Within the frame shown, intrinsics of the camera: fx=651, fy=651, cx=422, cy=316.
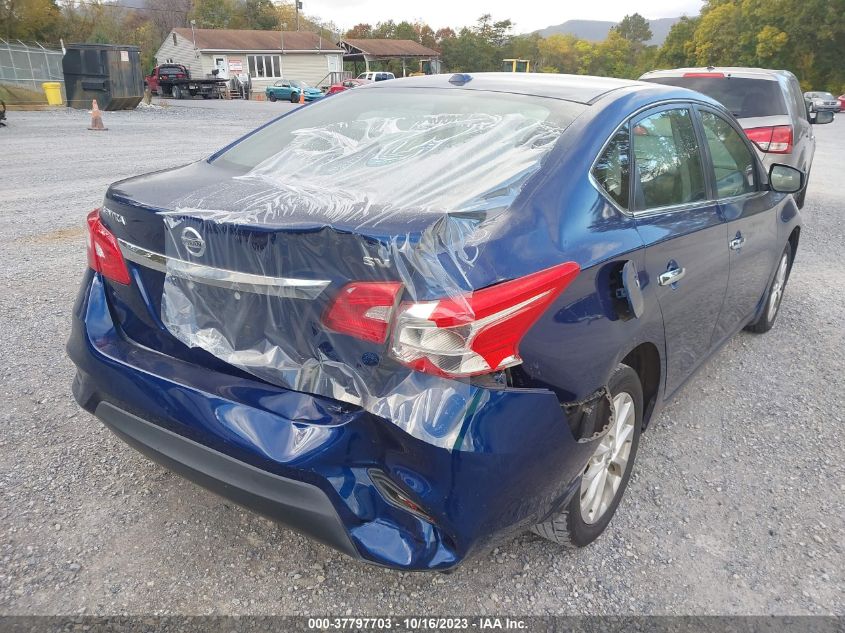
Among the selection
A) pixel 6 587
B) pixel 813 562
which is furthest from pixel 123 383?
pixel 813 562

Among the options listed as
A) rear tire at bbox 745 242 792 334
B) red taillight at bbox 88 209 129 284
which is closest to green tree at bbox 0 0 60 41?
red taillight at bbox 88 209 129 284

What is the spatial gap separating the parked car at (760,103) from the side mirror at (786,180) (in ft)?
13.9

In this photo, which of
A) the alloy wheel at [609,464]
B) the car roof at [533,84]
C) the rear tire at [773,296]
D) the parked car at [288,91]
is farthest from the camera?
the parked car at [288,91]

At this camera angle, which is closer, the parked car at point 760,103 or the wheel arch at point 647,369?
the wheel arch at point 647,369

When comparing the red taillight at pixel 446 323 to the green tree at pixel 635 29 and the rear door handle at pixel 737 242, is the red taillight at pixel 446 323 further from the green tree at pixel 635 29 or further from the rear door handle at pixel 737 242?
the green tree at pixel 635 29

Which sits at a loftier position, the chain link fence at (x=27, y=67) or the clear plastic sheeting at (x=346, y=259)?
the chain link fence at (x=27, y=67)

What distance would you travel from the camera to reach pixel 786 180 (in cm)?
362

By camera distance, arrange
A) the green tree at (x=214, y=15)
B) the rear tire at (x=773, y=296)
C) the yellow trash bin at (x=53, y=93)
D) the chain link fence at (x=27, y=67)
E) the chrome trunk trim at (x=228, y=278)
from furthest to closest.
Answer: the green tree at (x=214, y=15) < the chain link fence at (x=27, y=67) < the yellow trash bin at (x=53, y=93) < the rear tire at (x=773, y=296) < the chrome trunk trim at (x=228, y=278)

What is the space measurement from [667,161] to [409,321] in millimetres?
1627

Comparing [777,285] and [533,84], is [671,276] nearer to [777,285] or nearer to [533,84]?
[533,84]

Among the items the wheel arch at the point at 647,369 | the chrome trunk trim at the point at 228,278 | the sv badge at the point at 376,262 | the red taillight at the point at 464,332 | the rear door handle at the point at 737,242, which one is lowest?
the wheel arch at the point at 647,369

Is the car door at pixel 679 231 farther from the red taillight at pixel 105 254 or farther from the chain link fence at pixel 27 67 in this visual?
the chain link fence at pixel 27 67

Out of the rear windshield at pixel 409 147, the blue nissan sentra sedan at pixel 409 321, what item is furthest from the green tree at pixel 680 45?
the blue nissan sentra sedan at pixel 409 321

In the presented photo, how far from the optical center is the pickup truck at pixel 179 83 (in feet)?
137
